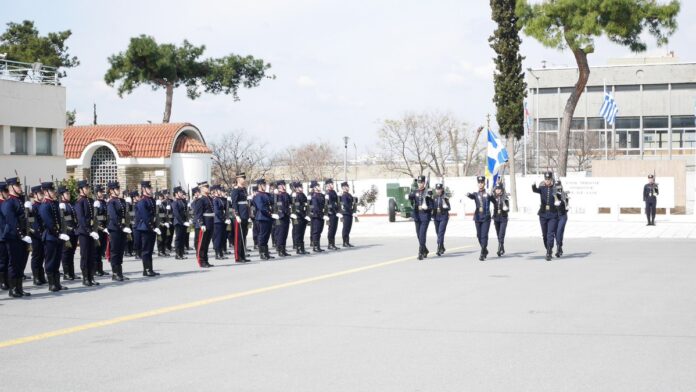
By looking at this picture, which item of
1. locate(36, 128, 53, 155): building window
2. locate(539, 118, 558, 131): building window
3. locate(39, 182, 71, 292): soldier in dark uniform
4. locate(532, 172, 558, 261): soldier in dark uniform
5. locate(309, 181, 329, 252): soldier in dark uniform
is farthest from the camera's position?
locate(539, 118, 558, 131): building window

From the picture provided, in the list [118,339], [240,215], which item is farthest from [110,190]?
[118,339]

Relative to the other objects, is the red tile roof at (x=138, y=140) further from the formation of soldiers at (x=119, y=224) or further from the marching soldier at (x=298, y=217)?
the marching soldier at (x=298, y=217)

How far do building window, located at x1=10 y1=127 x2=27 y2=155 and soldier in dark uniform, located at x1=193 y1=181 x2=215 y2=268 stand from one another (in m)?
15.9

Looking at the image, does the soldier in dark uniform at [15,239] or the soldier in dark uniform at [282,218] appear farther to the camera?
the soldier in dark uniform at [282,218]

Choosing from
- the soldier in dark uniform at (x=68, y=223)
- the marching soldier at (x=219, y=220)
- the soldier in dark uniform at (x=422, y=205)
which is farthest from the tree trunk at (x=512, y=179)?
the soldier in dark uniform at (x=68, y=223)

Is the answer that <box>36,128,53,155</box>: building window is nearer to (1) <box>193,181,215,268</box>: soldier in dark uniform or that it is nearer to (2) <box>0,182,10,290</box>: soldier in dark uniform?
(1) <box>193,181,215,268</box>: soldier in dark uniform

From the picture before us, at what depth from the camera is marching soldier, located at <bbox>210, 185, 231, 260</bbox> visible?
2044 centimetres

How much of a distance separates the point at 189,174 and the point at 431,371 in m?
36.2

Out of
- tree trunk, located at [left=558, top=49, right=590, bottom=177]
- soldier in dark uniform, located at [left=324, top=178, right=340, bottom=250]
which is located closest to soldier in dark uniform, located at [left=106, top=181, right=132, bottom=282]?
soldier in dark uniform, located at [left=324, top=178, right=340, bottom=250]

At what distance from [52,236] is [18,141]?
64.4ft

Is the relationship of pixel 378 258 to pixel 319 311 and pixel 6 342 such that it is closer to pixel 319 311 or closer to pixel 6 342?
pixel 319 311

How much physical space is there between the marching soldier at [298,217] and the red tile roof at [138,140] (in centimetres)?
1970

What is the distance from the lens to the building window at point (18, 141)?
108 ft

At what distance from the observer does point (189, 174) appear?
42938 mm
